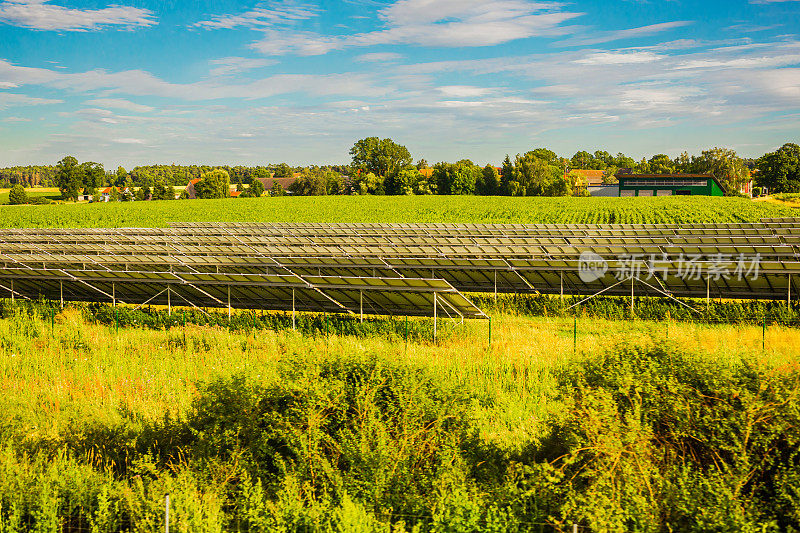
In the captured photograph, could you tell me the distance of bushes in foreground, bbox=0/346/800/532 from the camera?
7.41 metres

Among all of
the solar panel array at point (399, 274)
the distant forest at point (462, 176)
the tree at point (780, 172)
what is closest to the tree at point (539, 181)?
the distant forest at point (462, 176)

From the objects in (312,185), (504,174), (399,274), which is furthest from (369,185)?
(399,274)

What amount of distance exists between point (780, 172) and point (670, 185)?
3570 centimetres

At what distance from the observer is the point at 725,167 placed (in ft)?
469

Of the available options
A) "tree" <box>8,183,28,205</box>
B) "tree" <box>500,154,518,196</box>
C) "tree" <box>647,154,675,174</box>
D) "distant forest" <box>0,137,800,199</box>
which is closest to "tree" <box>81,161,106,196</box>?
"distant forest" <box>0,137,800,199</box>

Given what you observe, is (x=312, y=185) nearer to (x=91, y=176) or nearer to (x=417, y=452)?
(x=91, y=176)

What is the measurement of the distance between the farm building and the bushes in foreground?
105 m

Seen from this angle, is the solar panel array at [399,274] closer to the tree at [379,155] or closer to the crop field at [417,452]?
the crop field at [417,452]

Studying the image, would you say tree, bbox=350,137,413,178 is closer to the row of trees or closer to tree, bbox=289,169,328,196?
the row of trees

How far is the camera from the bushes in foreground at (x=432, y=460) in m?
7.41

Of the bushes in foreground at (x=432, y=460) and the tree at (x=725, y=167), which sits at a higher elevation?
the tree at (x=725, y=167)

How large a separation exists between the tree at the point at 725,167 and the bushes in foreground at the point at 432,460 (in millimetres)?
145513

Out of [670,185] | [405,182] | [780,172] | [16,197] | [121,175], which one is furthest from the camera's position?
[121,175]

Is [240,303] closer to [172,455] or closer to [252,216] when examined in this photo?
[172,455]
